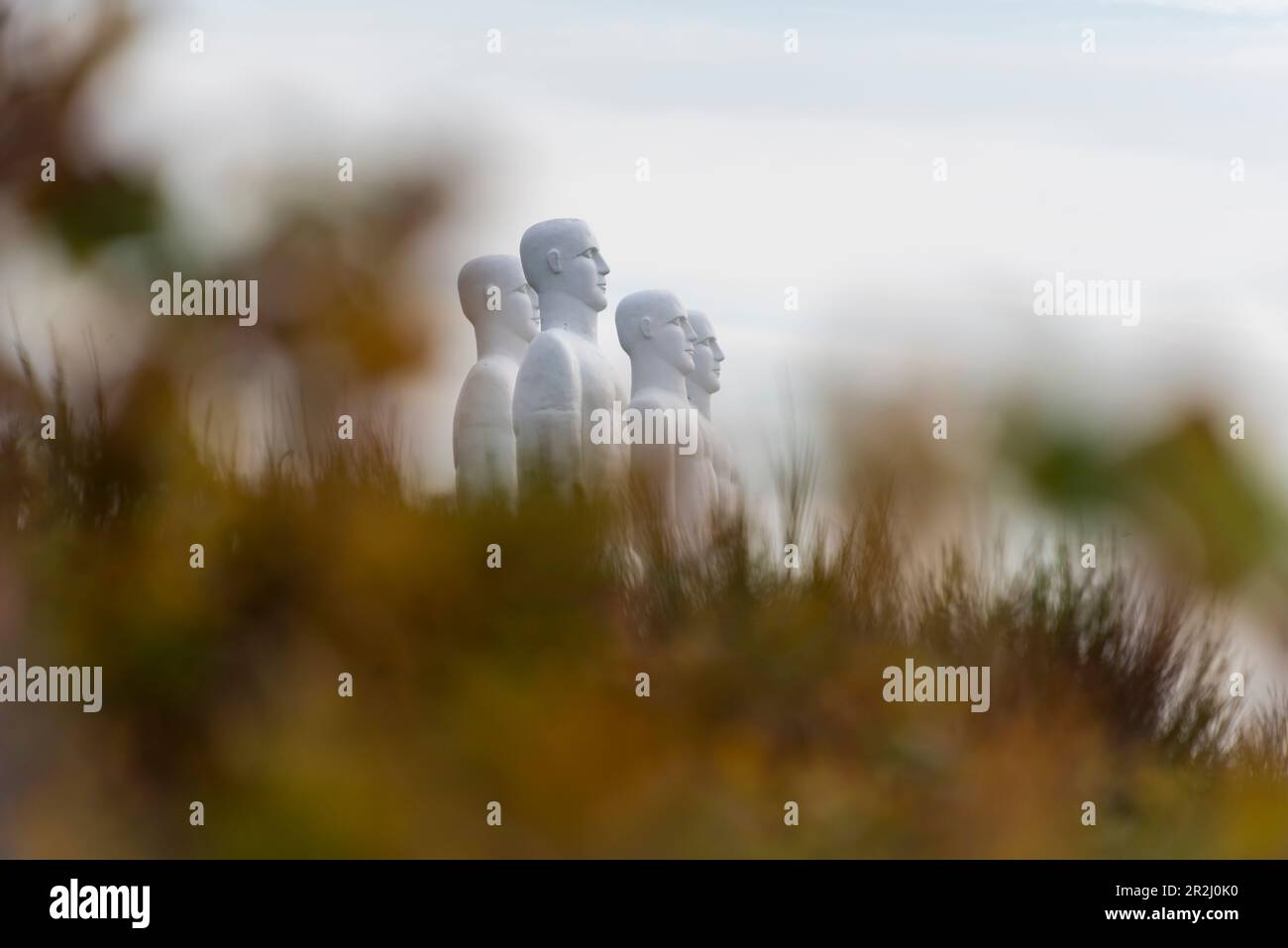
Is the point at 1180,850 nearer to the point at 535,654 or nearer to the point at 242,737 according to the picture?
the point at 535,654

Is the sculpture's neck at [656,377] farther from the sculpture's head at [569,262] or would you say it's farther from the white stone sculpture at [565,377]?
the sculpture's head at [569,262]

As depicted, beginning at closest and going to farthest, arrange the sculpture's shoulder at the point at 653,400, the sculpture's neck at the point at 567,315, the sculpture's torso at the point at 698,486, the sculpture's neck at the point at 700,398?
the sculpture's torso at the point at 698,486, the sculpture's neck at the point at 567,315, the sculpture's shoulder at the point at 653,400, the sculpture's neck at the point at 700,398

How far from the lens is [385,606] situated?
28.4 feet

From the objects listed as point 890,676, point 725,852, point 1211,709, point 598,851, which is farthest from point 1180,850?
point 598,851

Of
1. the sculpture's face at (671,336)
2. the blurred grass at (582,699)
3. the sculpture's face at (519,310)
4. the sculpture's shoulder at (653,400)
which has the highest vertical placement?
the sculpture's face at (519,310)

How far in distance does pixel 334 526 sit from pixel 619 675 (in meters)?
1.74

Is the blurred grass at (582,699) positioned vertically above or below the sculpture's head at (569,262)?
below

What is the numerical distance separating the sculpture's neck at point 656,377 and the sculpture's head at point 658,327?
0.03m

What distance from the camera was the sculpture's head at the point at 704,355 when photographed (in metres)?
9.71

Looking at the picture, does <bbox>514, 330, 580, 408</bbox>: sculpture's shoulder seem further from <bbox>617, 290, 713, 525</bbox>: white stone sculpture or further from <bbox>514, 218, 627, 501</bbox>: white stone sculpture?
<bbox>617, 290, 713, 525</bbox>: white stone sculpture

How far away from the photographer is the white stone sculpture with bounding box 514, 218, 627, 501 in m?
8.63

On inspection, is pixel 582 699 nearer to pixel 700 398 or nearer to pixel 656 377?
pixel 656 377

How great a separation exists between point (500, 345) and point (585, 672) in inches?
81.9

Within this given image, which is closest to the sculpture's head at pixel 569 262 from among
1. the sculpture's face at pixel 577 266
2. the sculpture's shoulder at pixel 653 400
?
the sculpture's face at pixel 577 266
